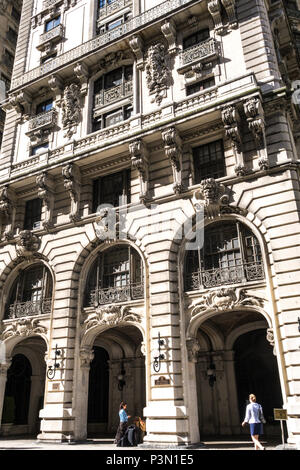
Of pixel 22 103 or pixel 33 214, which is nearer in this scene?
pixel 33 214

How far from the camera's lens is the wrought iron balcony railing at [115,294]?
64.3 feet

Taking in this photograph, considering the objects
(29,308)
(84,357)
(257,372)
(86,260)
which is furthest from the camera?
(29,308)

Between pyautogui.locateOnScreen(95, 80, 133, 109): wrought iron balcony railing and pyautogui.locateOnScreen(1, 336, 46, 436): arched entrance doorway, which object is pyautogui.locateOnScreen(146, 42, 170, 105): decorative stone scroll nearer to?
pyautogui.locateOnScreen(95, 80, 133, 109): wrought iron balcony railing

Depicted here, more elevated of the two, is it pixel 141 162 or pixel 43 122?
pixel 43 122

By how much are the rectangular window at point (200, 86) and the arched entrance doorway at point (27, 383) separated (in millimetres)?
17511

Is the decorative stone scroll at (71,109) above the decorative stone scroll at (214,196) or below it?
above

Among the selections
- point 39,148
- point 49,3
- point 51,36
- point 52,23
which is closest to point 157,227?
point 39,148

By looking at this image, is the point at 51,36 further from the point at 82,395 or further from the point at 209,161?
the point at 82,395

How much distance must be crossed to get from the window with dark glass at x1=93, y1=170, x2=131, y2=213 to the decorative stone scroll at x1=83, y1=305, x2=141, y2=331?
19.4 ft

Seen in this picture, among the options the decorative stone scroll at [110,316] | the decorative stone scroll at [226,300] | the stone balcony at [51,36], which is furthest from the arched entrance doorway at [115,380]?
the stone balcony at [51,36]

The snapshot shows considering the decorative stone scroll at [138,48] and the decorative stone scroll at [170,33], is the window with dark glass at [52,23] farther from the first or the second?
the decorative stone scroll at [170,33]

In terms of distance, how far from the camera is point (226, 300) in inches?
666

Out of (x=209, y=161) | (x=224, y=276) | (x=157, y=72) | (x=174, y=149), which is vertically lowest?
(x=224, y=276)

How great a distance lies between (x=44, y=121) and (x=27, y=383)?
1743 centimetres
